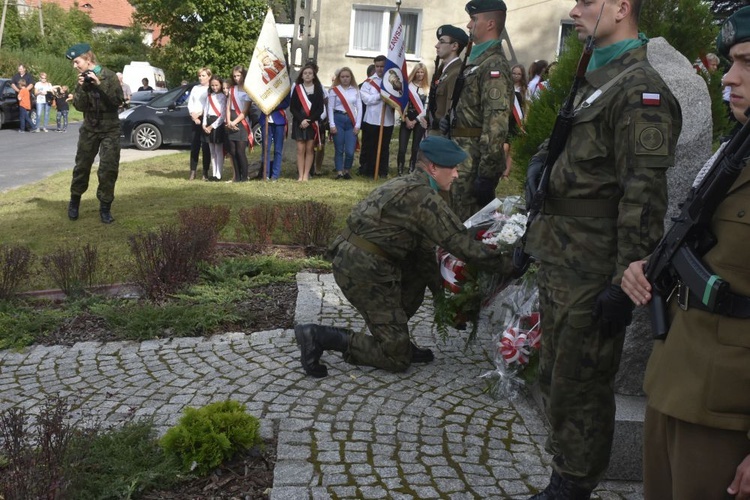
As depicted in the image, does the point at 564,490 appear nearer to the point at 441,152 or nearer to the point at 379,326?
the point at 379,326

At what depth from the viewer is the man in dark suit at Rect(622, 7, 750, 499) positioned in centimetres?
219

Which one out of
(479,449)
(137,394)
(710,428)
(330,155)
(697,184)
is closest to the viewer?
(710,428)

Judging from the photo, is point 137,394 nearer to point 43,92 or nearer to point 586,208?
point 586,208

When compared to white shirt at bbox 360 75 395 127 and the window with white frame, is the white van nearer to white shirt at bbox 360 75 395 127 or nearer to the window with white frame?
→ the window with white frame

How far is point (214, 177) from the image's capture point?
47.4ft

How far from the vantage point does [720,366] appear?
220 centimetres

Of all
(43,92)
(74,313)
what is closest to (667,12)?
(74,313)

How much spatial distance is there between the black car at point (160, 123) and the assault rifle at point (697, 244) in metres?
18.0

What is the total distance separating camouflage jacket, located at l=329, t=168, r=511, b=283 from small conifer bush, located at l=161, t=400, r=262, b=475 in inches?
55.6

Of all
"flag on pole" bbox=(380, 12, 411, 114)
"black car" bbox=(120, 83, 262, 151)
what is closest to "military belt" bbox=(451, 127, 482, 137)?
"flag on pole" bbox=(380, 12, 411, 114)

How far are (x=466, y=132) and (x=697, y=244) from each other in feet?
13.1

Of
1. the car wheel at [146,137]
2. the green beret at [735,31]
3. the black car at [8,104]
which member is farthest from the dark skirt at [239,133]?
the black car at [8,104]

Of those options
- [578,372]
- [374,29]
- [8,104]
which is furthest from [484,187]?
[8,104]

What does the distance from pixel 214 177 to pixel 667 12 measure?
986cm
